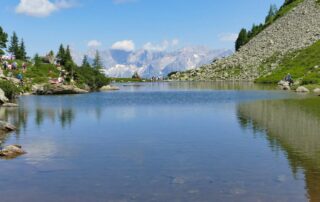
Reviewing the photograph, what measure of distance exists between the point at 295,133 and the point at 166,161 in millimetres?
15610

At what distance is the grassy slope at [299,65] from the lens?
486 ft

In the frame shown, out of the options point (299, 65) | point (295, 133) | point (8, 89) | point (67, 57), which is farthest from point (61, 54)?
point (295, 133)

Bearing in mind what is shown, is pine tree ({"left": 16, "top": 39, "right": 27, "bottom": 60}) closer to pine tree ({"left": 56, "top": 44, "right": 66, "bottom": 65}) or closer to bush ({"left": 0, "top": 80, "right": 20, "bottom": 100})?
pine tree ({"left": 56, "top": 44, "right": 66, "bottom": 65})

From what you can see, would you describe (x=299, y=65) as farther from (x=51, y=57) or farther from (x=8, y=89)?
(x=8, y=89)

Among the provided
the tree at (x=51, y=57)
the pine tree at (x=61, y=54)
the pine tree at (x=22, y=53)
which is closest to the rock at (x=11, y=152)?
the pine tree at (x=61, y=54)

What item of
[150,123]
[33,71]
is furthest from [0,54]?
[150,123]

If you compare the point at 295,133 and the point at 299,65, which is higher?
the point at 299,65

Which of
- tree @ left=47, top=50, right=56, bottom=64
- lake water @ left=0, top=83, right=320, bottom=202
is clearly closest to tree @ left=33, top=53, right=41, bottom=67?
tree @ left=47, top=50, right=56, bottom=64

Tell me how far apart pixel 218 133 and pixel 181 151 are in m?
9.26

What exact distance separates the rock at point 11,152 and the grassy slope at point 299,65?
116 metres

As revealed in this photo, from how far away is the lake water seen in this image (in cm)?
2112

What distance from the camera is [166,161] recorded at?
28.0 metres

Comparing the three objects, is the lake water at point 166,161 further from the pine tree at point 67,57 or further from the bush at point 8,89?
the pine tree at point 67,57

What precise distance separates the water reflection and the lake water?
56 millimetres
